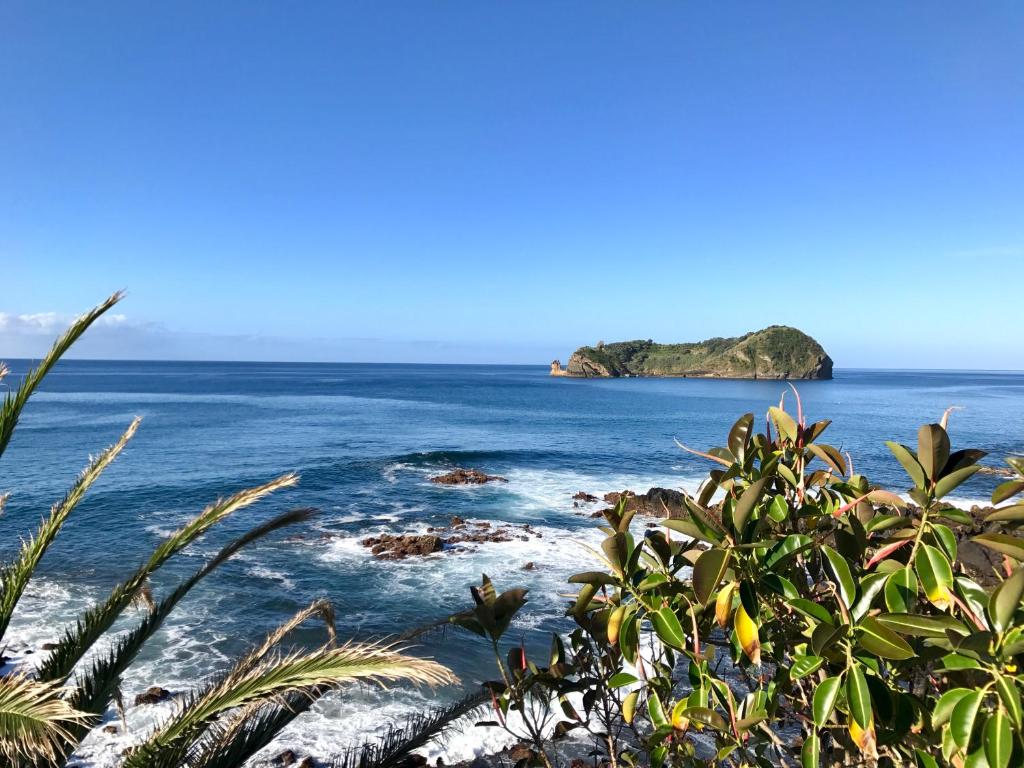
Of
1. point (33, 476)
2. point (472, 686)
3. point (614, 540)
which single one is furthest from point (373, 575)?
point (33, 476)

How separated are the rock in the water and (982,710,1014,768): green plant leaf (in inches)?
709

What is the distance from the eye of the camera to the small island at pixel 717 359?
5477 inches

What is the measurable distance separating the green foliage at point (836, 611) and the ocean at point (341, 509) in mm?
655

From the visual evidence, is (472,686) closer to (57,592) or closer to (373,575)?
(373,575)

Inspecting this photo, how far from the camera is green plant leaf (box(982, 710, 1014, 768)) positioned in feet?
5.48

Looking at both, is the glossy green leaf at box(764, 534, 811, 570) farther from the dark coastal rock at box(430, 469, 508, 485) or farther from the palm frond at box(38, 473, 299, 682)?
the dark coastal rock at box(430, 469, 508, 485)

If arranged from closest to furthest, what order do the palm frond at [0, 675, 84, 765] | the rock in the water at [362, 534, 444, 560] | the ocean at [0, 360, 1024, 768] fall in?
the palm frond at [0, 675, 84, 765] → the ocean at [0, 360, 1024, 768] → the rock in the water at [362, 534, 444, 560]

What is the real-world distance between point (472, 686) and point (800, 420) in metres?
10.2

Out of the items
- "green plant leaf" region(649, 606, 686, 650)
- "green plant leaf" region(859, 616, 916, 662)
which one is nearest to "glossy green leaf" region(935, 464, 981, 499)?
"green plant leaf" region(859, 616, 916, 662)

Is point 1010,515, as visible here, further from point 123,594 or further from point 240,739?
point 123,594

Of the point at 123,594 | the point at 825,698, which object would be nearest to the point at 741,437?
the point at 825,698

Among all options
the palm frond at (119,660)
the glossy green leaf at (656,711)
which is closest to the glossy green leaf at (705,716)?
the glossy green leaf at (656,711)

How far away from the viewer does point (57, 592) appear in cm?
1519

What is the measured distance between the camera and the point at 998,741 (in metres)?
1.69
